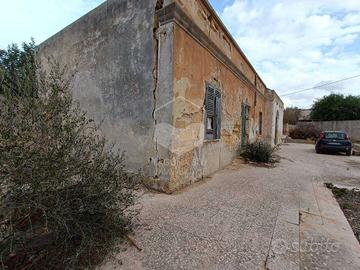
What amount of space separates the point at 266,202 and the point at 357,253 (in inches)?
56.0

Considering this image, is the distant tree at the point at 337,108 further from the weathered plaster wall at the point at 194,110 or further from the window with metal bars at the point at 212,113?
the window with metal bars at the point at 212,113

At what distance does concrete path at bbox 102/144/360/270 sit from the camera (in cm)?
198

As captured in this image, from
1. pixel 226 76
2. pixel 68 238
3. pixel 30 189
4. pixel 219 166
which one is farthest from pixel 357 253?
pixel 226 76

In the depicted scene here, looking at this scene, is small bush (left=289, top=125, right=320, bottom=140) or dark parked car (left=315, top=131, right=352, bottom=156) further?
small bush (left=289, top=125, right=320, bottom=140)

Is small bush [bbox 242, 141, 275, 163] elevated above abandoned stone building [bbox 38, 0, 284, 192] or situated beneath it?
situated beneath

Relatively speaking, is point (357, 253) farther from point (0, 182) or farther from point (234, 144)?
point (234, 144)

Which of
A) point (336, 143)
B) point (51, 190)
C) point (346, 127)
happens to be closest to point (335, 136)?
point (336, 143)

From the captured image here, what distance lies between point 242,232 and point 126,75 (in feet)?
11.6

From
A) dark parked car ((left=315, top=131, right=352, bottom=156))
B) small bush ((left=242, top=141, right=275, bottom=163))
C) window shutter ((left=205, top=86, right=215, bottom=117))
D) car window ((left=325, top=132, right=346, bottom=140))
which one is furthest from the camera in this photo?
car window ((left=325, top=132, right=346, bottom=140))

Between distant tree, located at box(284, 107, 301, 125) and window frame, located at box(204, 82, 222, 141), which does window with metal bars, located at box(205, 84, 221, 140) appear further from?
distant tree, located at box(284, 107, 301, 125)

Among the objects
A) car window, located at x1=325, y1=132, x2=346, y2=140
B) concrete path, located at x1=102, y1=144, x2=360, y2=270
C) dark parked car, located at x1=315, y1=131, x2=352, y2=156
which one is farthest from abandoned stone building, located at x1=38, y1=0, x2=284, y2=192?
car window, located at x1=325, y1=132, x2=346, y2=140

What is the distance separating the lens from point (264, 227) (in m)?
2.65

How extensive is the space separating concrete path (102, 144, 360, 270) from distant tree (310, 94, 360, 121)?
25.1 metres

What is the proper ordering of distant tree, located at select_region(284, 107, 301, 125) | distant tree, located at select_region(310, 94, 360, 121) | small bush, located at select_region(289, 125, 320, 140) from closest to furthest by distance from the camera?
small bush, located at select_region(289, 125, 320, 140), distant tree, located at select_region(310, 94, 360, 121), distant tree, located at select_region(284, 107, 301, 125)
